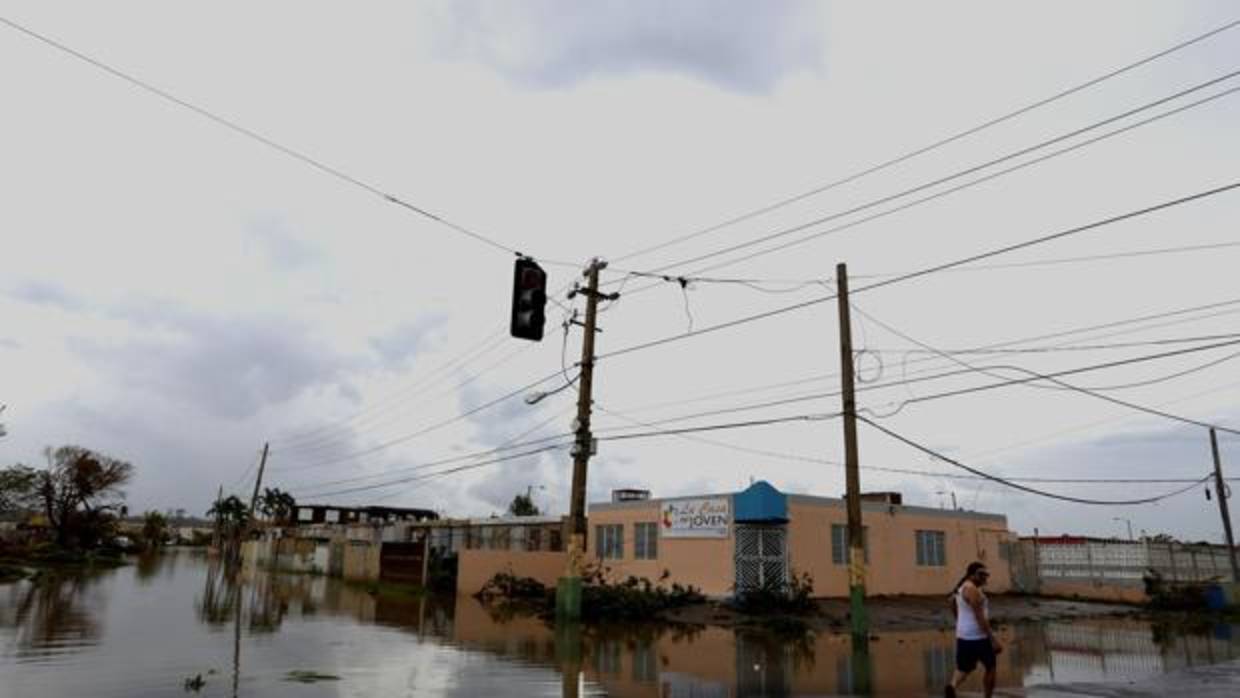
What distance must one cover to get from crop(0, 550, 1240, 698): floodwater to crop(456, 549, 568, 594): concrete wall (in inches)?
286

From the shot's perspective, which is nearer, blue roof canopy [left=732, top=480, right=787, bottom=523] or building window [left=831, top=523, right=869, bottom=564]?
blue roof canopy [left=732, top=480, right=787, bottom=523]

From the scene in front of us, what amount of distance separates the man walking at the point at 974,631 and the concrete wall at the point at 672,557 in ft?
54.1

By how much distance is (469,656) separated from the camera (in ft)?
50.9

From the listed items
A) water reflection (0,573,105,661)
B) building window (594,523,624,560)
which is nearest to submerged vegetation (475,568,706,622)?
building window (594,523,624,560)

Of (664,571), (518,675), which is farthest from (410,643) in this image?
(664,571)

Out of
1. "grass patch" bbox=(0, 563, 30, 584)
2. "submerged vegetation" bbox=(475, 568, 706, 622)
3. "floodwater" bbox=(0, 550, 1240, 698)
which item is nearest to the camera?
"floodwater" bbox=(0, 550, 1240, 698)

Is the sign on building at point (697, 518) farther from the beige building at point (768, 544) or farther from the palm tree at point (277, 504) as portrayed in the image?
the palm tree at point (277, 504)

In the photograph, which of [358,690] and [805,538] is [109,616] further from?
[805,538]

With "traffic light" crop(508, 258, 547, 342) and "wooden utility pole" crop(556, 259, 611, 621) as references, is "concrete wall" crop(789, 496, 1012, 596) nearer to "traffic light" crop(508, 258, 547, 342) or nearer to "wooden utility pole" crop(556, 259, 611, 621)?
"wooden utility pole" crop(556, 259, 611, 621)

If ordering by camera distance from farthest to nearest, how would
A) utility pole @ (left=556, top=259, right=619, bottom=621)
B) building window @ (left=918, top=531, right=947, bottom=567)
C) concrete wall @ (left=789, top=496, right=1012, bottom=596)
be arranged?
building window @ (left=918, top=531, right=947, bottom=567) < concrete wall @ (left=789, top=496, right=1012, bottom=596) < utility pole @ (left=556, top=259, right=619, bottom=621)

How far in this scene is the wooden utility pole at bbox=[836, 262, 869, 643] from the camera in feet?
56.7

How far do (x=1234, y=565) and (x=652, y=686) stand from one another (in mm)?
30237

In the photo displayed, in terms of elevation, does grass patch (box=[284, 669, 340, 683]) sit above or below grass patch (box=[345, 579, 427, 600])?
above

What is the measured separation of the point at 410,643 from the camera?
17.4m
